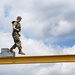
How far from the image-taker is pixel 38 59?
47.7m

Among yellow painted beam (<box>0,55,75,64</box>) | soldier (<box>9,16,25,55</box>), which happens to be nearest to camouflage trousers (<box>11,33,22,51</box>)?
soldier (<box>9,16,25,55</box>)

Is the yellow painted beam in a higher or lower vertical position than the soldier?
lower

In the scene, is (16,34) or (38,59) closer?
(38,59)

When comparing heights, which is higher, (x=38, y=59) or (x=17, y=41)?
(x=17, y=41)

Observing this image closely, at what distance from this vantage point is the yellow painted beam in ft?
156

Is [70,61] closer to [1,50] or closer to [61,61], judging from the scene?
[61,61]

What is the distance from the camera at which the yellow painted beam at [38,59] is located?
47.6 meters

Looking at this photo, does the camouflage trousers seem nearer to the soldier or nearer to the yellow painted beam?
the soldier

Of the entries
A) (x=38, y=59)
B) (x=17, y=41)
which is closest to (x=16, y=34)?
(x=17, y=41)

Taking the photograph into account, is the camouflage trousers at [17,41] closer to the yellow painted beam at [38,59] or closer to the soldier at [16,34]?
the soldier at [16,34]

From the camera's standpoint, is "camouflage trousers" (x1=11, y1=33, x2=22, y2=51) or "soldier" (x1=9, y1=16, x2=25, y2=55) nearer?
"soldier" (x1=9, y1=16, x2=25, y2=55)

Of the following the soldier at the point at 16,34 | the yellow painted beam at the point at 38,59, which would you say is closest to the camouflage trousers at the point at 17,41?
the soldier at the point at 16,34

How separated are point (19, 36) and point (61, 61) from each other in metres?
2.45

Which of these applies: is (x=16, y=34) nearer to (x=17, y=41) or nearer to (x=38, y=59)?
(x=17, y=41)
